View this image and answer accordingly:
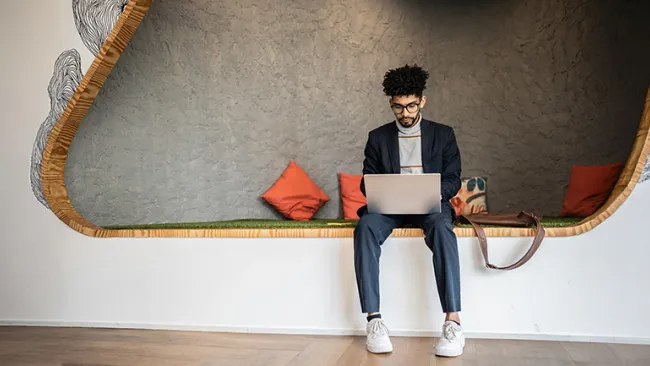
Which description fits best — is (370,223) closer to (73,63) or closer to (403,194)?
(403,194)

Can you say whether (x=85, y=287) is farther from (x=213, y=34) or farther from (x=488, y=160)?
(x=488, y=160)

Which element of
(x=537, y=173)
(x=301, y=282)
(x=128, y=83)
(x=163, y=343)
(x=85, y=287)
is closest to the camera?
(x=163, y=343)

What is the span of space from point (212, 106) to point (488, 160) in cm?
209

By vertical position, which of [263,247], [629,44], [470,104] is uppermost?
[629,44]

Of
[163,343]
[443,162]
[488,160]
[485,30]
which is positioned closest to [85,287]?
[163,343]

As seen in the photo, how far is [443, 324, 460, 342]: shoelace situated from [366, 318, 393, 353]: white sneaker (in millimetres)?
250

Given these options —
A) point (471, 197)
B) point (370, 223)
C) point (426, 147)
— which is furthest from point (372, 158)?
point (471, 197)

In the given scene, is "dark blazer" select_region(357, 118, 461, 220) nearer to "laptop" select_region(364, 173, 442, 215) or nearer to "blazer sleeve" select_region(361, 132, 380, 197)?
"blazer sleeve" select_region(361, 132, 380, 197)

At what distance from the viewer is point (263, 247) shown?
357 cm

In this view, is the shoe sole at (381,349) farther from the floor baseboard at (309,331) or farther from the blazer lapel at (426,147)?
the blazer lapel at (426,147)

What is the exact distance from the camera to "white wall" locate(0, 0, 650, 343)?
3211 mm

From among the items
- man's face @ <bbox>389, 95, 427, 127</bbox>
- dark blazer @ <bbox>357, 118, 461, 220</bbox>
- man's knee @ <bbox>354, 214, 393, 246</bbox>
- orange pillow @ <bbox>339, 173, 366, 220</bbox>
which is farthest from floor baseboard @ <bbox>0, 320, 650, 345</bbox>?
orange pillow @ <bbox>339, 173, 366, 220</bbox>

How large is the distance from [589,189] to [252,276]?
2368mm

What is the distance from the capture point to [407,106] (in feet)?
11.1
